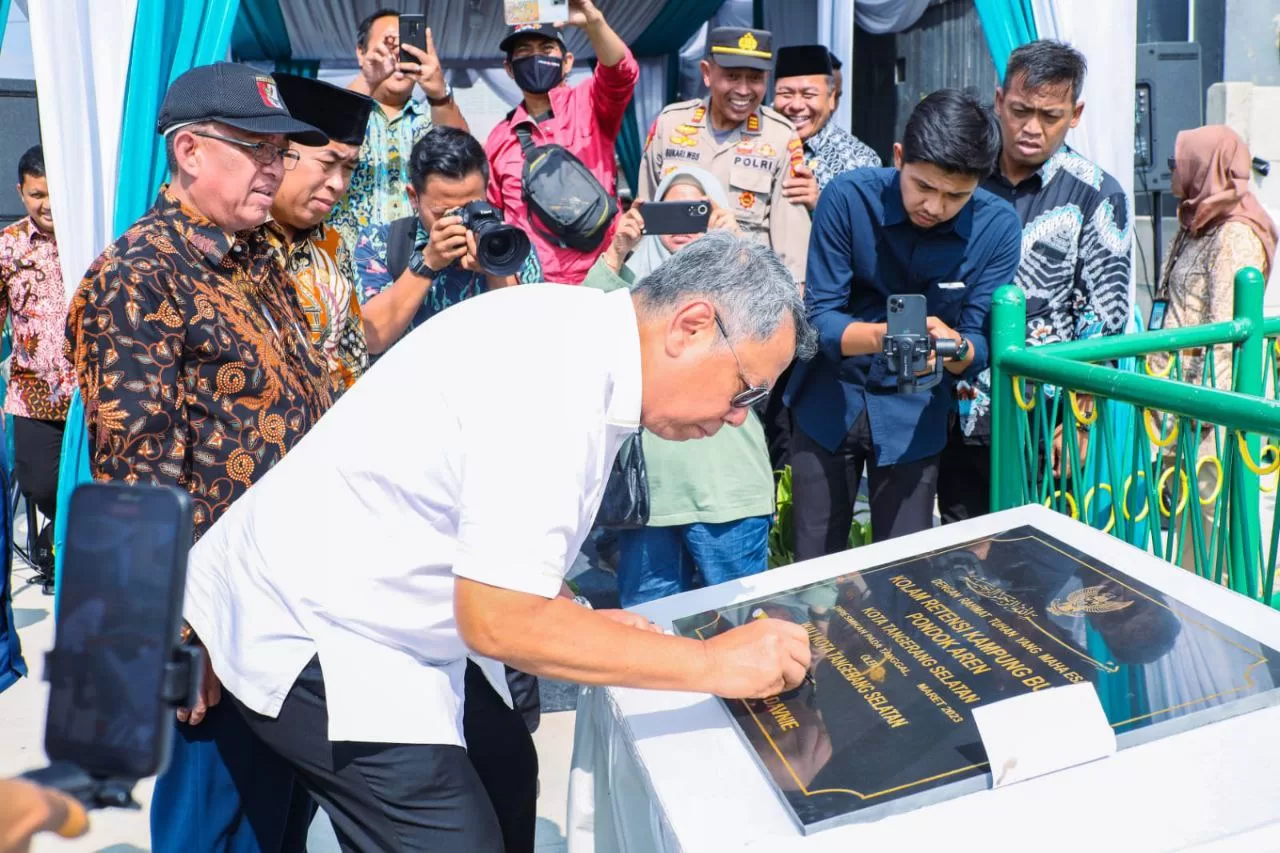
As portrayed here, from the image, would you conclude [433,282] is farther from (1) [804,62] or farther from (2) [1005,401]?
(1) [804,62]

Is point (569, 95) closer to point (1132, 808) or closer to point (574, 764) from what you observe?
point (574, 764)

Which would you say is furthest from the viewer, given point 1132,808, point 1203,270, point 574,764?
point 1203,270

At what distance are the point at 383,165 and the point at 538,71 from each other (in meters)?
0.72

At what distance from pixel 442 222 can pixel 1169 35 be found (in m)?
6.62

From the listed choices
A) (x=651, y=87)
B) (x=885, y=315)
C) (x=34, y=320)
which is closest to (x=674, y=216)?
(x=885, y=315)

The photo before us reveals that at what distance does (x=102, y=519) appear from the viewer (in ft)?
2.28

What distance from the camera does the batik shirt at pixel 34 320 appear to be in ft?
12.5

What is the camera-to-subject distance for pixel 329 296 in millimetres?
2469

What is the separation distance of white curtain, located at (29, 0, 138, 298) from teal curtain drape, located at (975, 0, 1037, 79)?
2911 mm

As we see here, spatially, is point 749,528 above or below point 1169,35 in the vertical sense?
below

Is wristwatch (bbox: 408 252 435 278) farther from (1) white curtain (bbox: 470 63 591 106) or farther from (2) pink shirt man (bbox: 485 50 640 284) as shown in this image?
(1) white curtain (bbox: 470 63 591 106)

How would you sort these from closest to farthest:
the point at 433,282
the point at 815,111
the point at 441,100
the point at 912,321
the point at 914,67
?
1. the point at 912,321
2. the point at 433,282
3. the point at 441,100
4. the point at 815,111
5. the point at 914,67

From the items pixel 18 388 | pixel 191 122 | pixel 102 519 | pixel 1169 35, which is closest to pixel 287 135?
pixel 191 122

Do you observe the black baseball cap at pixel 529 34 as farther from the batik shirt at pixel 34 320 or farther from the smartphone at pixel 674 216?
the smartphone at pixel 674 216
